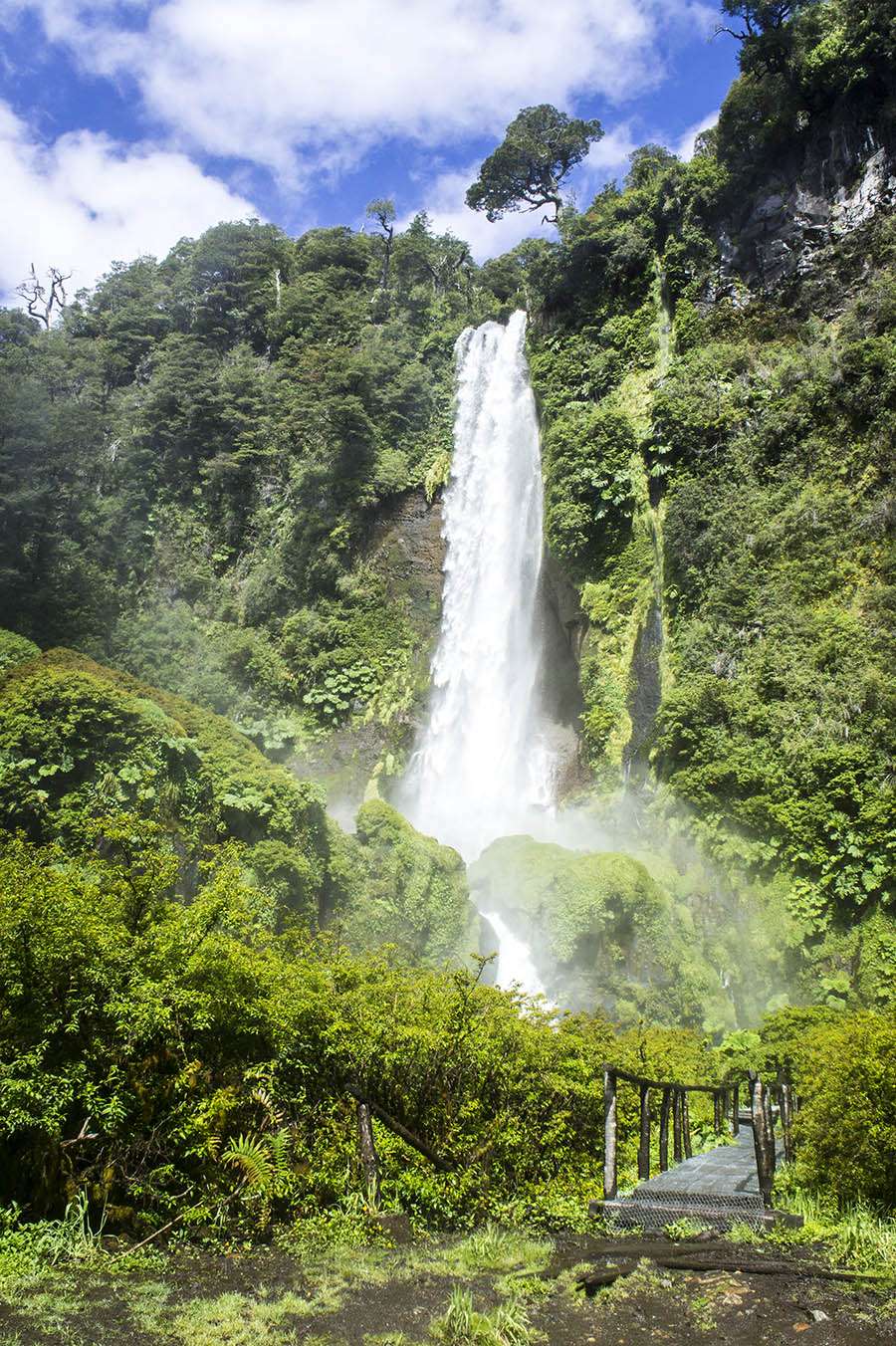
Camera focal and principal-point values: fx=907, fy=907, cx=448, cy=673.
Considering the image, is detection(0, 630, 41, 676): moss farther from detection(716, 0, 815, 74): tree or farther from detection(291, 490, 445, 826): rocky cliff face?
detection(716, 0, 815, 74): tree

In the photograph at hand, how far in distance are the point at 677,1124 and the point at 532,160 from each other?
109 ft

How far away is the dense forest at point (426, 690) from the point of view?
571 cm

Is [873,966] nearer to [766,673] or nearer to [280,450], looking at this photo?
[766,673]

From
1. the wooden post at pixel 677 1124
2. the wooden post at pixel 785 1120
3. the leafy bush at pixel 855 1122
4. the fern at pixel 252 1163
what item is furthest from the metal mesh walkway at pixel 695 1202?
the fern at pixel 252 1163

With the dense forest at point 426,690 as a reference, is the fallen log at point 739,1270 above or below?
below

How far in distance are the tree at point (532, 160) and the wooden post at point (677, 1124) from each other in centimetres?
3155

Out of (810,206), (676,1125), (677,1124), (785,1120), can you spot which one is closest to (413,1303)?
(676,1125)

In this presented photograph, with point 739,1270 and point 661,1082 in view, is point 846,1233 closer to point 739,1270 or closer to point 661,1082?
point 739,1270

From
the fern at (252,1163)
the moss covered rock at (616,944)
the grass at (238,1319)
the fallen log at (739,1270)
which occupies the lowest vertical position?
the grass at (238,1319)

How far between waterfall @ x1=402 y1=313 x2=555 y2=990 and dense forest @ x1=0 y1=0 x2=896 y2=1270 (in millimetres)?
830

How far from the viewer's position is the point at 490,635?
2392 centimetres

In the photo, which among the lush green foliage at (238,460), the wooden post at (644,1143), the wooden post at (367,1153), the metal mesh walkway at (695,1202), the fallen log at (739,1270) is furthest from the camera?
the lush green foliage at (238,460)

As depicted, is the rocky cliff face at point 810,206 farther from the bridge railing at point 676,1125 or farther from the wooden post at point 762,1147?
the wooden post at point 762,1147

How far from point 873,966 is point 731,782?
348 cm
